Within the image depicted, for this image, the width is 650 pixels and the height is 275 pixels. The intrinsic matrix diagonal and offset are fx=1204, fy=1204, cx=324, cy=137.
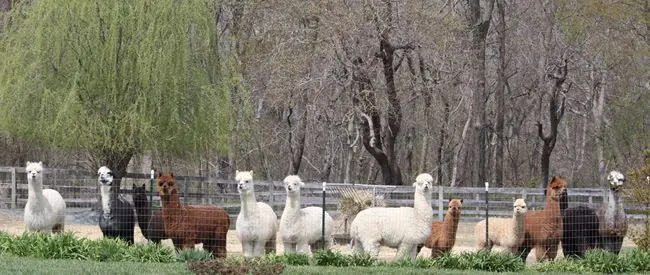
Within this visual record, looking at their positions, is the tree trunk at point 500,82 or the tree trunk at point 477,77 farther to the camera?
the tree trunk at point 500,82

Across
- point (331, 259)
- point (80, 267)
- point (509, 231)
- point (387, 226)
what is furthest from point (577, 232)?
point (80, 267)

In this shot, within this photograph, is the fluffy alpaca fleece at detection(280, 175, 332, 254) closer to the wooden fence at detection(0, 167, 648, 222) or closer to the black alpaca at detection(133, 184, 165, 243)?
the black alpaca at detection(133, 184, 165, 243)

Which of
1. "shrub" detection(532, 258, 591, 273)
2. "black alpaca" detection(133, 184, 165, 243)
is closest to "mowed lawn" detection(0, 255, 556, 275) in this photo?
"shrub" detection(532, 258, 591, 273)

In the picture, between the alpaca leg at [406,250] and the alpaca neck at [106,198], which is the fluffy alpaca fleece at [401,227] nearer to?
the alpaca leg at [406,250]

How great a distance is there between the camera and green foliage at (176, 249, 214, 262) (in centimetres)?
1638

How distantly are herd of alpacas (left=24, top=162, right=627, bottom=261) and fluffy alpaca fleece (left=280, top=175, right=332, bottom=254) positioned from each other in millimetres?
15

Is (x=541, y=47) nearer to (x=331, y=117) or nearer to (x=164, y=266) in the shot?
(x=331, y=117)

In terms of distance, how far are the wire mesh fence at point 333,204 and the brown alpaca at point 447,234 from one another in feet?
1.96

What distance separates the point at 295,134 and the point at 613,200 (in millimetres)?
30743

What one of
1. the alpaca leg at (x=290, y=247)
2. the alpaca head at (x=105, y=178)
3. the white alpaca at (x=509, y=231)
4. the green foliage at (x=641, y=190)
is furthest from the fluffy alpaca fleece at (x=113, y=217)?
the green foliage at (x=641, y=190)

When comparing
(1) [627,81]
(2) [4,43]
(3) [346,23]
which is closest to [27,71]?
(2) [4,43]

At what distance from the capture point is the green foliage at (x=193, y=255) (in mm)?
16375

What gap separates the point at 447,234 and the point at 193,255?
392 cm

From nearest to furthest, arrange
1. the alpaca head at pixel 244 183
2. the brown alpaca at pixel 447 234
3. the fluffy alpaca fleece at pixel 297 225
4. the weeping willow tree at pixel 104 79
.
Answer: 1. the alpaca head at pixel 244 183
2. the brown alpaca at pixel 447 234
3. the fluffy alpaca fleece at pixel 297 225
4. the weeping willow tree at pixel 104 79
